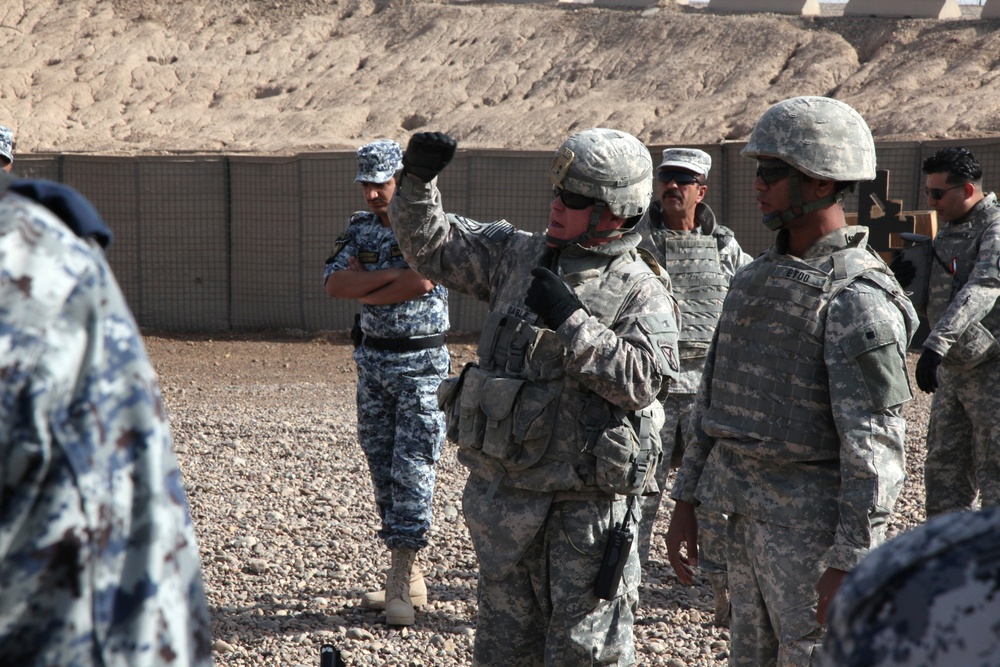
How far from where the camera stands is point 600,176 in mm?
3318

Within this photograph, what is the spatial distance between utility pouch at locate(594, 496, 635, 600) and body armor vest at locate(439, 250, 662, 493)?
0.44ft

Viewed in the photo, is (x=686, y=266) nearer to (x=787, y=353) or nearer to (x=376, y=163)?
(x=376, y=163)

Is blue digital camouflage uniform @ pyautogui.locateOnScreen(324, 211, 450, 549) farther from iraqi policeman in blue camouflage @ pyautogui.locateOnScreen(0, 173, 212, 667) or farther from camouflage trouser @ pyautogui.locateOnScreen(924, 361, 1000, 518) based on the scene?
iraqi policeman in blue camouflage @ pyautogui.locateOnScreen(0, 173, 212, 667)

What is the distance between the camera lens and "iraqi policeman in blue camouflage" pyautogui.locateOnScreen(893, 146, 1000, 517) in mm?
5410

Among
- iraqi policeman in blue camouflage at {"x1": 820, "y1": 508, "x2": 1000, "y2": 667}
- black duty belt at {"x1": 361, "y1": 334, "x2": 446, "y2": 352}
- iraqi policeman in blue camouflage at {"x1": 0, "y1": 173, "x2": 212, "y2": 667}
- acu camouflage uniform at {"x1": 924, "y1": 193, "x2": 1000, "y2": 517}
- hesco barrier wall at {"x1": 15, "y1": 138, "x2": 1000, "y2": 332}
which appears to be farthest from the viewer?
hesco barrier wall at {"x1": 15, "y1": 138, "x2": 1000, "y2": 332}

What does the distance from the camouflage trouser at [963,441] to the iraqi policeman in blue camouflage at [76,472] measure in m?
5.07

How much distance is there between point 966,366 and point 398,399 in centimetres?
279

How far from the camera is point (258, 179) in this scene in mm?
14531

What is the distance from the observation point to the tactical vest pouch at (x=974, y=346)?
5.40 m

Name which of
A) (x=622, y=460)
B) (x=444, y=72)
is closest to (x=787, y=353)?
(x=622, y=460)

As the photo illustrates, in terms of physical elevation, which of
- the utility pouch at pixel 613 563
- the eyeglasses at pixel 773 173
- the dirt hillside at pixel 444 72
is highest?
the dirt hillside at pixel 444 72

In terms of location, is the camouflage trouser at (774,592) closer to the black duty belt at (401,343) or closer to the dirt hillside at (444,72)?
the black duty belt at (401,343)

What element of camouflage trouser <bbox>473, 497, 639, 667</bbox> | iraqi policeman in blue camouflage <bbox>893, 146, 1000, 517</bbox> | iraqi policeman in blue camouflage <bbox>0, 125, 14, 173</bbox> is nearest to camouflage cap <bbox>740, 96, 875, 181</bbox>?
camouflage trouser <bbox>473, 497, 639, 667</bbox>

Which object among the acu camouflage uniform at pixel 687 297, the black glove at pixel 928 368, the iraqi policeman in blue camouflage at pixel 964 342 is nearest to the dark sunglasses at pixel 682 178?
the acu camouflage uniform at pixel 687 297
